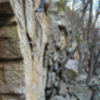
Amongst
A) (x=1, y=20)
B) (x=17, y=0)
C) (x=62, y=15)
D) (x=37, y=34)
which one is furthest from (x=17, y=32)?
(x=62, y=15)

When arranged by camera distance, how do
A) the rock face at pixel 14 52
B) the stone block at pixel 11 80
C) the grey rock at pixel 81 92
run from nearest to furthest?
the rock face at pixel 14 52 < the stone block at pixel 11 80 < the grey rock at pixel 81 92

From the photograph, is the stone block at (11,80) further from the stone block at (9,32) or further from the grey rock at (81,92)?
the grey rock at (81,92)

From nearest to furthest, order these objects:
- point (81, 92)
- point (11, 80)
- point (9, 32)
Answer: point (9, 32) → point (11, 80) → point (81, 92)

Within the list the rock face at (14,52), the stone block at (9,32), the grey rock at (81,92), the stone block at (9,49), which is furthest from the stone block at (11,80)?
the grey rock at (81,92)

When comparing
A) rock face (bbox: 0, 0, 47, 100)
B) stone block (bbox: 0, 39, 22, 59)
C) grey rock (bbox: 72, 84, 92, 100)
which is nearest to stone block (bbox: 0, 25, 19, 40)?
rock face (bbox: 0, 0, 47, 100)

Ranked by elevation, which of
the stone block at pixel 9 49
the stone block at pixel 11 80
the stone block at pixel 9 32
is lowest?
the stone block at pixel 11 80

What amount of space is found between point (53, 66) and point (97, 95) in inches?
133

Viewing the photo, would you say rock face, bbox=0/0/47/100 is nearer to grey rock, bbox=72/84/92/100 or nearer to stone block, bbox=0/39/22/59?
stone block, bbox=0/39/22/59

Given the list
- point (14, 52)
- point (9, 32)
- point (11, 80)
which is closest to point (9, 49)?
point (14, 52)

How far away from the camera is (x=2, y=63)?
3.39 metres

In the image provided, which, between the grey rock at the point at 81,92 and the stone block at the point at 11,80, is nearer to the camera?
the stone block at the point at 11,80

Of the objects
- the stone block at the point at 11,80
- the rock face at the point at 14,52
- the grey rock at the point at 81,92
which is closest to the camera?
the rock face at the point at 14,52

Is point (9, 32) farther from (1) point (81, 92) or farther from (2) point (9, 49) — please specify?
(1) point (81, 92)

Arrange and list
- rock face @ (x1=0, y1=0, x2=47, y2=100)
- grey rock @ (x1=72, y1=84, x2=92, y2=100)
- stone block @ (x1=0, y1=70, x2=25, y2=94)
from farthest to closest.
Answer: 1. grey rock @ (x1=72, y1=84, x2=92, y2=100)
2. stone block @ (x1=0, y1=70, x2=25, y2=94)
3. rock face @ (x1=0, y1=0, x2=47, y2=100)
